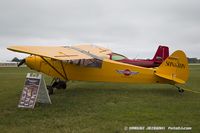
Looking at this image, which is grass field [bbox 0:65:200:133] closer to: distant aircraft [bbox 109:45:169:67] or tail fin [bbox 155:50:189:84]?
tail fin [bbox 155:50:189:84]

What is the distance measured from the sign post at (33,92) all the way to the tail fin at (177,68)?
5.01m

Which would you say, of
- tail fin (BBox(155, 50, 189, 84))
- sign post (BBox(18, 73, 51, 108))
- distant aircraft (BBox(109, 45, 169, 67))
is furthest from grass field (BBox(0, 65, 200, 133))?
distant aircraft (BBox(109, 45, 169, 67))

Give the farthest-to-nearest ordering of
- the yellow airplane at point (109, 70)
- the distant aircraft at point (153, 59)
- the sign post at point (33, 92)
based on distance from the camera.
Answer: the distant aircraft at point (153, 59) → the yellow airplane at point (109, 70) → the sign post at point (33, 92)

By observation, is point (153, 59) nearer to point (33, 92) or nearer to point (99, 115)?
point (33, 92)

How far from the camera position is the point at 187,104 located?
348 inches

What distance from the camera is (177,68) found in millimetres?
11438

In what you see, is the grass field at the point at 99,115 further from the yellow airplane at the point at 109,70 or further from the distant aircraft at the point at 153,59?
the distant aircraft at the point at 153,59

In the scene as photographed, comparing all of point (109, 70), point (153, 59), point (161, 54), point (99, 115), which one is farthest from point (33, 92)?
point (161, 54)

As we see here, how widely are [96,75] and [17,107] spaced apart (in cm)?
457

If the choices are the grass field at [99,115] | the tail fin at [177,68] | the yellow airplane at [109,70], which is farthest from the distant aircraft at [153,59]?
the grass field at [99,115]

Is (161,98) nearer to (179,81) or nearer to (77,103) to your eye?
(179,81)

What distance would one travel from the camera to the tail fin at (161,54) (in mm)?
20156

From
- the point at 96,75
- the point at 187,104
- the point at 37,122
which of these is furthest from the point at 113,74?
the point at 37,122

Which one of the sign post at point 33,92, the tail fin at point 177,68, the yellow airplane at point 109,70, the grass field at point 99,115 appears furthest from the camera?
the yellow airplane at point 109,70
